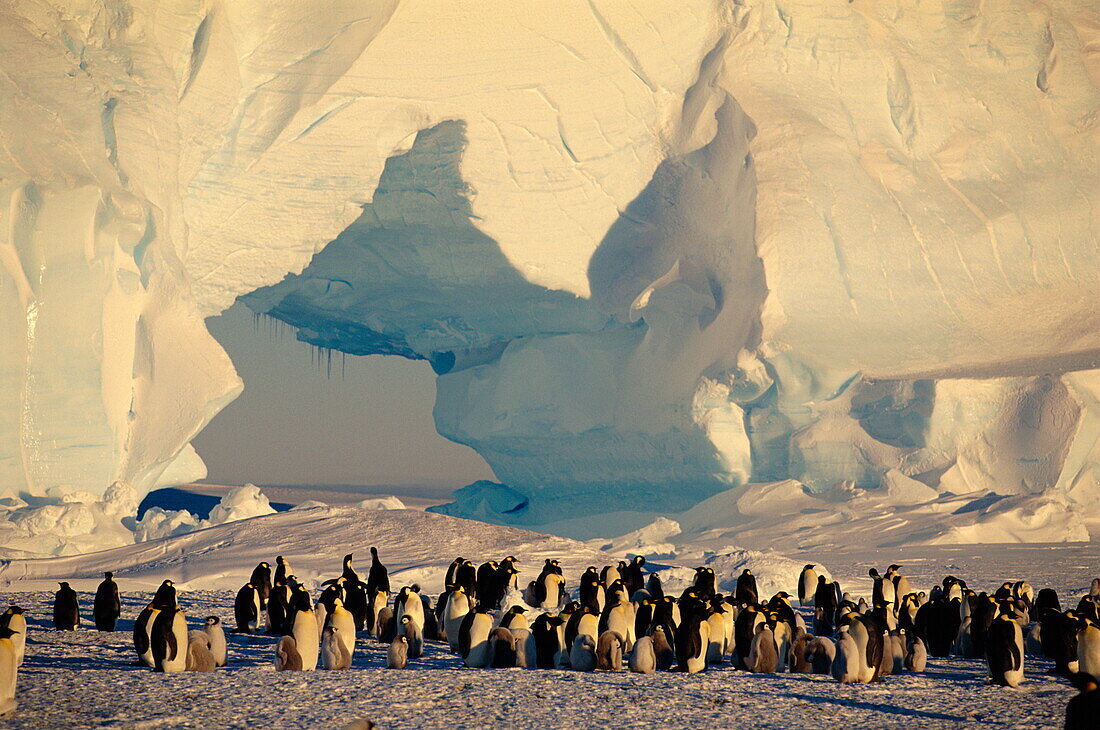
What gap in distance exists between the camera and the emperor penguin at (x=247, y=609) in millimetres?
10562

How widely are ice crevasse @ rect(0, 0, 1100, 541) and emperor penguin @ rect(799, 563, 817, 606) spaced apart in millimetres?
7954

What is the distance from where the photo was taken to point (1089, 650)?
8.31 m

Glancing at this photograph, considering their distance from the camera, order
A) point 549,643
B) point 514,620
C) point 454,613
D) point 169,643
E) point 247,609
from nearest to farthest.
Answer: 1. point 169,643
2. point 549,643
3. point 514,620
4. point 454,613
5. point 247,609

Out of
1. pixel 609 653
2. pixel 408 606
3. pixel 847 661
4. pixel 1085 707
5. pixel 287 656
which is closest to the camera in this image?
pixel 1085 707

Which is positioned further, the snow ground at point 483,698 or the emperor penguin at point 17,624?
the emperor penguin at point 17,624

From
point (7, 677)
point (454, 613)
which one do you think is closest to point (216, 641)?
point (7, 677)

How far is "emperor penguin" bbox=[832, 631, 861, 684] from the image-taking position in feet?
27.9

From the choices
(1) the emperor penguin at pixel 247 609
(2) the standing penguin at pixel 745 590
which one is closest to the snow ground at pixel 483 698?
(1) the emperor penguin at pixel 247 609

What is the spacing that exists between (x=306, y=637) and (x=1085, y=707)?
17.6ft

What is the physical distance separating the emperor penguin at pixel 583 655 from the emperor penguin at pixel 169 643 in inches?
111

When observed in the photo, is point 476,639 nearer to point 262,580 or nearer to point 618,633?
point 618,633

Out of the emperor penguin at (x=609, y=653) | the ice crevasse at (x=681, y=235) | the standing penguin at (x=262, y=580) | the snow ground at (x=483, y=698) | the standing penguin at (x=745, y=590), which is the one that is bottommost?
the snow ground at (x=483, y=698)

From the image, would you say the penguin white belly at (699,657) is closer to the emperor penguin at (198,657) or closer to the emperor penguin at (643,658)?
the emperor penguin at (643,658)

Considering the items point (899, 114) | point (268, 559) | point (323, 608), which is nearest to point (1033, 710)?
point (323, 608)
